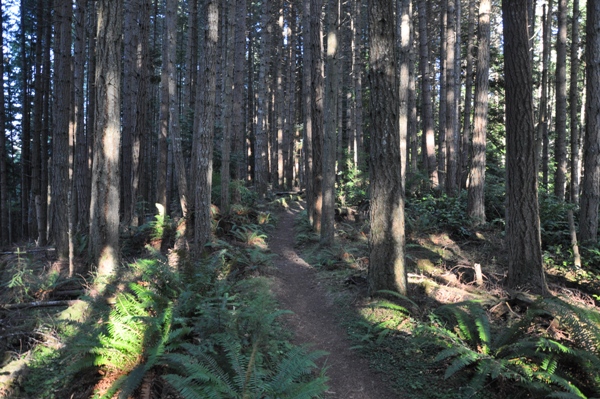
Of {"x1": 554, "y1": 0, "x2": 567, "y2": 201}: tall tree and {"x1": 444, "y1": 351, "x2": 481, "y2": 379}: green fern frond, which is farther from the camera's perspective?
{"x1": 554, "y1": 0, "x2": 567, "y2": 201}: tall tree

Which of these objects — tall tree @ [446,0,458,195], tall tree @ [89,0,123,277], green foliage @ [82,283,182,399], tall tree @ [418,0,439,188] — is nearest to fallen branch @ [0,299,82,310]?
tall tree @ [89,0,123,277]

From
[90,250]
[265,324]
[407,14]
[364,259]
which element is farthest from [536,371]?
[407,14]

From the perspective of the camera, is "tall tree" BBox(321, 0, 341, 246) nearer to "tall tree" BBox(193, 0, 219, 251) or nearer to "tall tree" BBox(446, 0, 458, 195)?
"tall tree" BBox(193, 0, 219, 251)

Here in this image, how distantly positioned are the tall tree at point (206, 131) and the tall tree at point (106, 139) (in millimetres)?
1970

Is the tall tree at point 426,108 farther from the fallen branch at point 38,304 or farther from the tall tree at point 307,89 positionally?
the fallen branch at point 38,304

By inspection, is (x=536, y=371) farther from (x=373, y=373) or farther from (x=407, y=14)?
(x=407, y=14)

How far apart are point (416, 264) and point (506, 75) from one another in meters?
4.27

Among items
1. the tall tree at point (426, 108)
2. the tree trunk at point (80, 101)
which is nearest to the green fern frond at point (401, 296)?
the tree trunk at point (80, 101)

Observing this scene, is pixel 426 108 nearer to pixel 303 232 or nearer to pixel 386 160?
pixel 303 232

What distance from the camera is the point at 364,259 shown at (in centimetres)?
Result: 868

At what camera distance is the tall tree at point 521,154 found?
6.70 meters

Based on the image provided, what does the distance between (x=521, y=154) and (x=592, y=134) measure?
13.6ft

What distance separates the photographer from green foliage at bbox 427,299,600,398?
144 inches

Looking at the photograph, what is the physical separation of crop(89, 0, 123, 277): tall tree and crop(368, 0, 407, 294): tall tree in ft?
16.6
